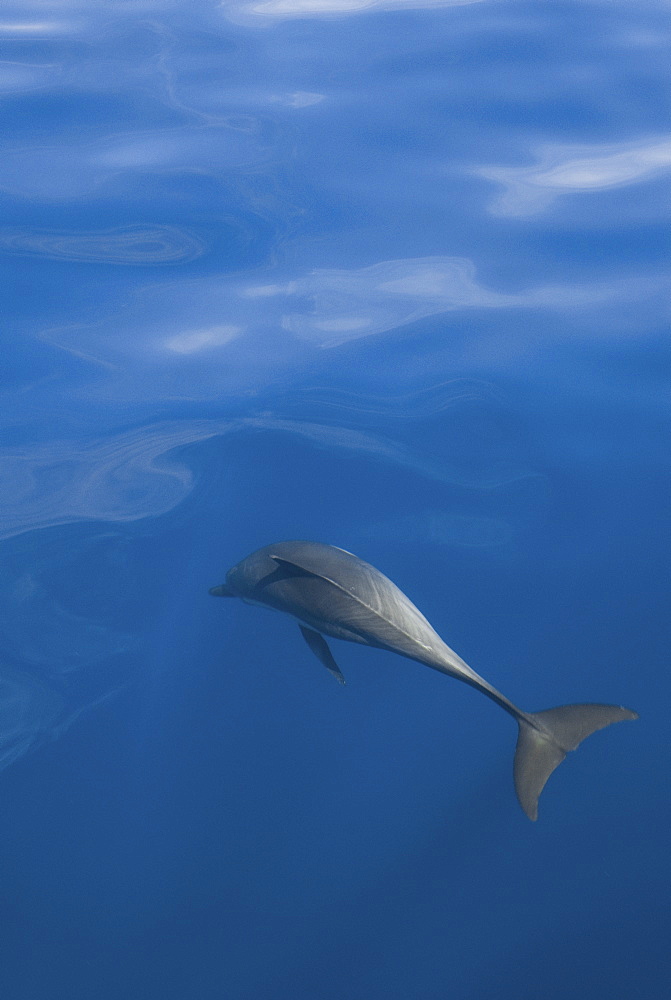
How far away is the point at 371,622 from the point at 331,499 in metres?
1.26

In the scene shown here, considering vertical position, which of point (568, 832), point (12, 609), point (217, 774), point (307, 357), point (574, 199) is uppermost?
point (574, 199)

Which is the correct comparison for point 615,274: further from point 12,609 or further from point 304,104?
point 12,609

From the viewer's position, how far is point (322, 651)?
388 cm

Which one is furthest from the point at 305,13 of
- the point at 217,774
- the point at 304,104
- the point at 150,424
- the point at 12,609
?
the point at 217,774

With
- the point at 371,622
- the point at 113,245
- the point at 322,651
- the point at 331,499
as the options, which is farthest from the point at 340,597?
the point at 113,245

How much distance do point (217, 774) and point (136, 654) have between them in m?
0.76

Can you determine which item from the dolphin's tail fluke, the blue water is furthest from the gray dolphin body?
the blue water

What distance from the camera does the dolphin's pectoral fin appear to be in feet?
12.7

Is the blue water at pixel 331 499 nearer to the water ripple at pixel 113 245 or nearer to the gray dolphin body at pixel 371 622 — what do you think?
the water ripple at pixel 113 245

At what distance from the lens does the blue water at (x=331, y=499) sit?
3.42 meters

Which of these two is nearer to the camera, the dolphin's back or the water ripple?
the dolphin's back

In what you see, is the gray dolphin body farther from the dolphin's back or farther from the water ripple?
the water ripple

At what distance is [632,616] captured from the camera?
4.14m

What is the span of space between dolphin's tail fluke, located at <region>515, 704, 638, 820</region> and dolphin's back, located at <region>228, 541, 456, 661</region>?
472 mm
